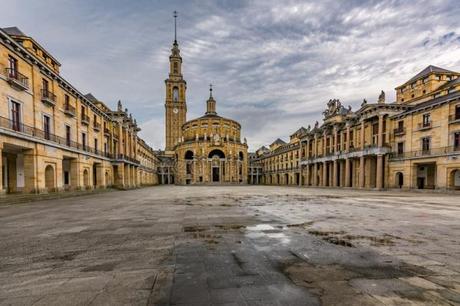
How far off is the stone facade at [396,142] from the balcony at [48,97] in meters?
40.4

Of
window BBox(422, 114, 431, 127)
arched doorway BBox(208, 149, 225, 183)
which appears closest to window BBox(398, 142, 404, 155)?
window BBox(422, 114, 431, 127)

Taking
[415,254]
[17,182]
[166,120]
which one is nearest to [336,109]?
[415,254]

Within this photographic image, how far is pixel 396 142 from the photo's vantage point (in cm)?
3228

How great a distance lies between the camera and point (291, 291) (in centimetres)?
285

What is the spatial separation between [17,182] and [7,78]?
33.6 ft

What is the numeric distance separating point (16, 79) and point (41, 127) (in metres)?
4.35

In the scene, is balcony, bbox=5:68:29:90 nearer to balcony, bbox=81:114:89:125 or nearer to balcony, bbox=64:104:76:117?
balcony, bbox=64:104:76:117

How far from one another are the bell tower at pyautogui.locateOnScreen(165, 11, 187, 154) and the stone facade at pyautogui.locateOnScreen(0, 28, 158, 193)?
6281 centimetres

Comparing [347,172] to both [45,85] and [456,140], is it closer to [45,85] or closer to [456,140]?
[456,140]

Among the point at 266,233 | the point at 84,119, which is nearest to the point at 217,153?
the point at 84,119

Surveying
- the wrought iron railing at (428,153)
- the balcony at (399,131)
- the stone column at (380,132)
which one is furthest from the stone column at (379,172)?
the balcony at (399,131)

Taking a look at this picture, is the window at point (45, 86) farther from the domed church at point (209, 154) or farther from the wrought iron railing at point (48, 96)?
the domed church at point (209, 154)

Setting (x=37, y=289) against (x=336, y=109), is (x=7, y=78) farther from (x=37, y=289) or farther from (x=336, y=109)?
(x=336, y=109)

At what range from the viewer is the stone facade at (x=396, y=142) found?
2589 cm
